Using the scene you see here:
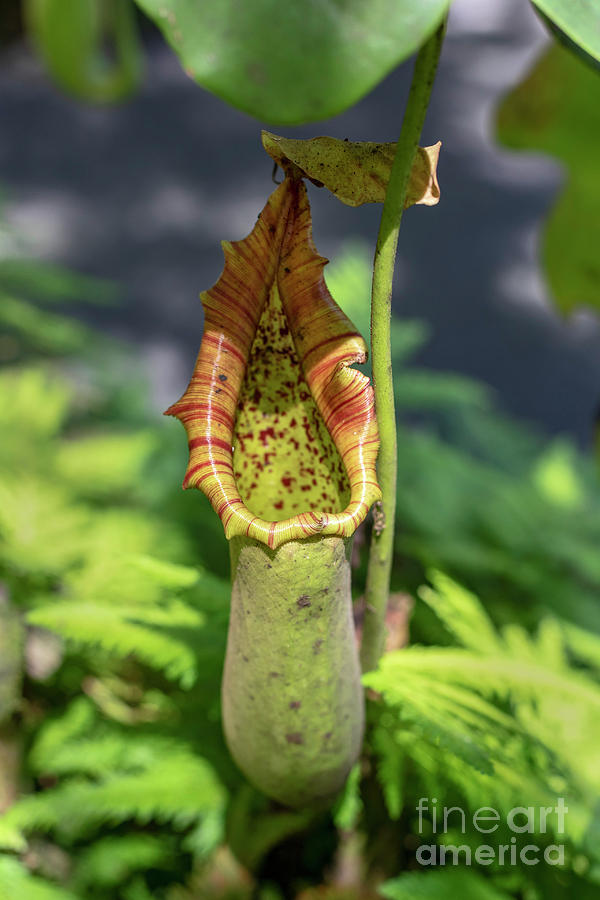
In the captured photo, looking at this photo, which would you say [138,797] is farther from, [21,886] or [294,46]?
[294,46]

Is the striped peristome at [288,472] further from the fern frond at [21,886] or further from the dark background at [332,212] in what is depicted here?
the dark background at [332,212]

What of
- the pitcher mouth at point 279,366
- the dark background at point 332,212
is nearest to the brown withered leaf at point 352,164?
the pitcher mouth at point 279,366

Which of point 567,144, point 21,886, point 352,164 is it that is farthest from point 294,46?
point 567,144

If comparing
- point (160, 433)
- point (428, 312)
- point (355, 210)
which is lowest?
point (160, 433)

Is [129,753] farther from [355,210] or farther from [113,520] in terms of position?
[355,210]

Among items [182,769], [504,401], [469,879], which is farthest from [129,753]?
[504,401]

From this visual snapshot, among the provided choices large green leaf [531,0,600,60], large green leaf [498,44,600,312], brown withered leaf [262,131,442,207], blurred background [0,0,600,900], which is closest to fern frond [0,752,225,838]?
blurred background [0,0,600,900]

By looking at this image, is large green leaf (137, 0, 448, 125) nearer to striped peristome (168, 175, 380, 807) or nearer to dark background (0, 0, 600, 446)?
striped peristome (168, 175, 380, 807)
